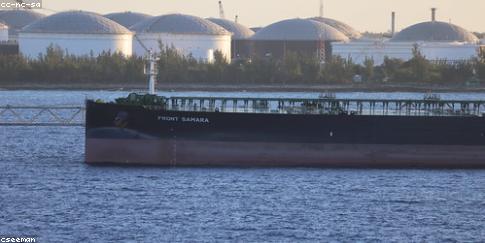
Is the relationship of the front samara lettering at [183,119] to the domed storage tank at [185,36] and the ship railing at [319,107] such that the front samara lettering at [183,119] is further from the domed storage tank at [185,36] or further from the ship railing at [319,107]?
the domed storage tank at [185,36]

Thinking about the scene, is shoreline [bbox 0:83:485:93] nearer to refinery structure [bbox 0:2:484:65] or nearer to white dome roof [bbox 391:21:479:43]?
refinery structure [bbox 0:2:484:65]

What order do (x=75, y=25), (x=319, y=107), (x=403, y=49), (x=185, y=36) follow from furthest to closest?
(x=185, y=36)
(x=403, y=49)
(x=75, y=25)
(x=319, y=107)

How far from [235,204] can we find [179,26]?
130 metres

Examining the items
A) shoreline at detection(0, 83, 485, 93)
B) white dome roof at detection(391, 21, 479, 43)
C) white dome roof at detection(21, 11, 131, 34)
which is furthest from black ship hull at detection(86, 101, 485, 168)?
white dome roof at detection(391, 21, 479, 43)

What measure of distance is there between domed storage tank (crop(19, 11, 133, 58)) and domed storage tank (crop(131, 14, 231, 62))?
4.98 metres

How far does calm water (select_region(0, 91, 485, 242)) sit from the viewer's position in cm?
5178

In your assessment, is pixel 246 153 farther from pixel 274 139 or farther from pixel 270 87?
pixel 270 87

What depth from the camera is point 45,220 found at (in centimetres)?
5334

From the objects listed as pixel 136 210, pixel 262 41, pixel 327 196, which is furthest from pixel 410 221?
pixel 262 41

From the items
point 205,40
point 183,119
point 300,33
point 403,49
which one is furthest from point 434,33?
point 183,119

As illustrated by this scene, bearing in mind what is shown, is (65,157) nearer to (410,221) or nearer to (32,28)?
(410,221)

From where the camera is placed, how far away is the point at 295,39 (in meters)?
195

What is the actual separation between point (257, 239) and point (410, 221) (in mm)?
6981

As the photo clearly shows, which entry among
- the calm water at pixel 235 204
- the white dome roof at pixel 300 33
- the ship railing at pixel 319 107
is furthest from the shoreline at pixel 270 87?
the calm water at pixel 235 204
